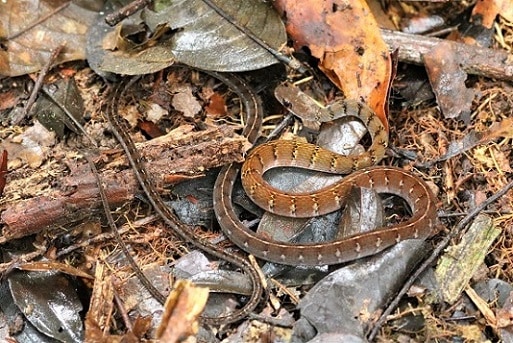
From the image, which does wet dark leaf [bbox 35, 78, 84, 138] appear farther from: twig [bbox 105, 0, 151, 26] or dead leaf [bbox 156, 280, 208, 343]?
dead leaf [bbox 156, 280, 208, 343]

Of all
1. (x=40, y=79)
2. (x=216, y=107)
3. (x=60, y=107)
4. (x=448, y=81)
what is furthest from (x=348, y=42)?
(x=40, y=79)

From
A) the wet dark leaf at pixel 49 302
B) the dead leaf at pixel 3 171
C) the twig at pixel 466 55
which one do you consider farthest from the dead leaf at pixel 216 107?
the wet dark leaf at pixel 49 302

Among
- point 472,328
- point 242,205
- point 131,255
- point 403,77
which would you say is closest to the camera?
point 472,328

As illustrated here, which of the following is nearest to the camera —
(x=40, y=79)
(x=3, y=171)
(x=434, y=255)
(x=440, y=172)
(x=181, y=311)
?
(x=181, y=311)

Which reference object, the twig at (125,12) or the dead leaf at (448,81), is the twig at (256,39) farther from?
the dead leaf at (448,81)

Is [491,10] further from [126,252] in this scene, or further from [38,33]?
[38,33]

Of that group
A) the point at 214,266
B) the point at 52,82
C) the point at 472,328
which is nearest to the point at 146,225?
the point at 214,266

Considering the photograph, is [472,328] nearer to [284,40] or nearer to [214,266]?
[214,266]
